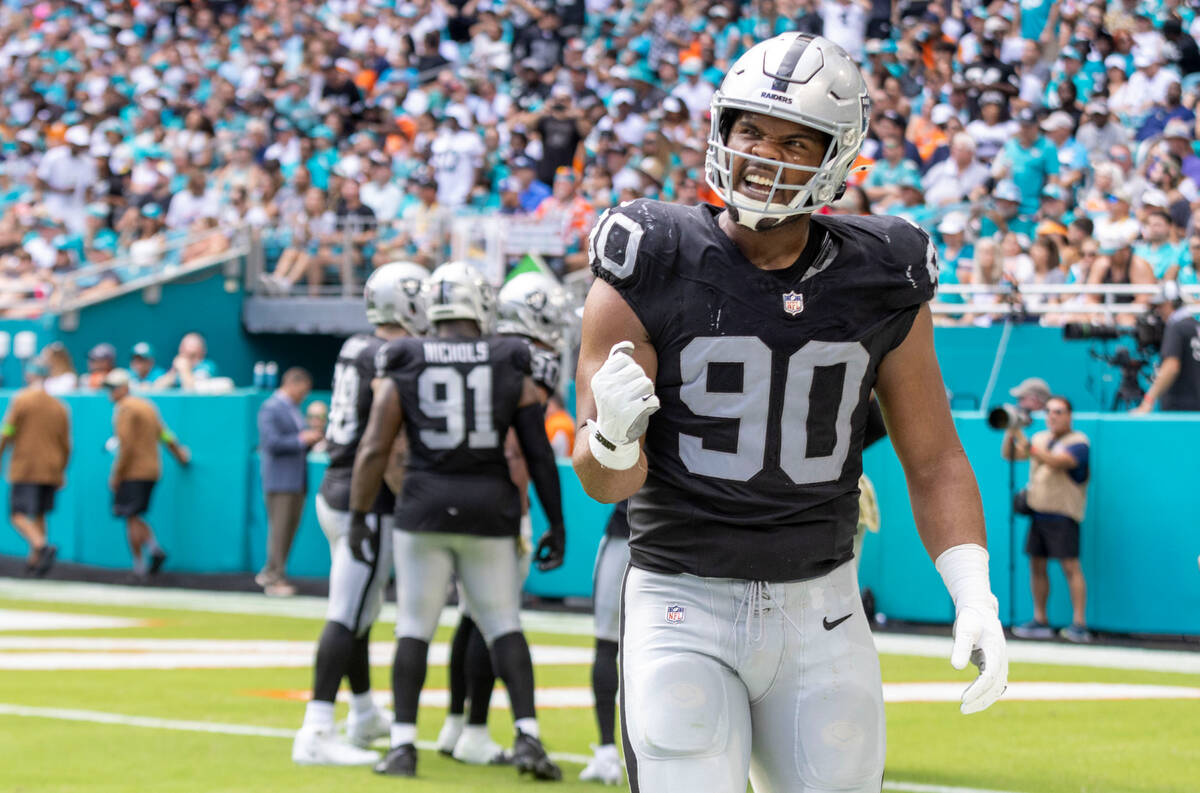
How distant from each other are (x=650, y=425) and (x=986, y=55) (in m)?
13.7

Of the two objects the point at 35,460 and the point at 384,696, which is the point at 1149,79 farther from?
the point at 35,460

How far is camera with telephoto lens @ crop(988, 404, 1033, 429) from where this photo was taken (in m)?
10.8

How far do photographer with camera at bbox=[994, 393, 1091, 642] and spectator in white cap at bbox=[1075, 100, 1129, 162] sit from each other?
3.82 meters

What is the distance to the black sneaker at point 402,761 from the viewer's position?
267 inches

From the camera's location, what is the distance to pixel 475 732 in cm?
721

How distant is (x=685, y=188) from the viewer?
48.2ft

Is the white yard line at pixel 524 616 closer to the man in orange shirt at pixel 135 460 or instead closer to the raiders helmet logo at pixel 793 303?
the man in orange shirt at pixel 135 460

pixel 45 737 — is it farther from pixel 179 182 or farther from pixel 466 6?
pixel 466 6

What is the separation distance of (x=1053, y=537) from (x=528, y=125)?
8.76m

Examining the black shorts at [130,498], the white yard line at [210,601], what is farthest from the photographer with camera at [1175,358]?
the black shorts at [130,498]

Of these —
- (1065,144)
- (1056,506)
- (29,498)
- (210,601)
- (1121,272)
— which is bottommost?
(210,601)

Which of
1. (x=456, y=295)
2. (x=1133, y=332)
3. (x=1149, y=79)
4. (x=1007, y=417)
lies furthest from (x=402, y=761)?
(x=1149, y=79)

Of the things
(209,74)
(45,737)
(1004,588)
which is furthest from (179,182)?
(45,737)

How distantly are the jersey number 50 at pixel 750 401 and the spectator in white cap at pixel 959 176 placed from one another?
37.6 ft
